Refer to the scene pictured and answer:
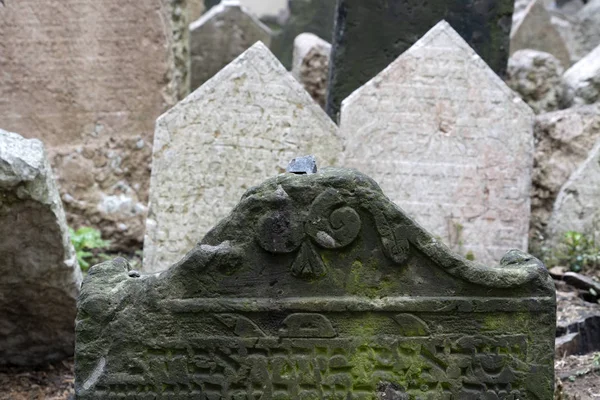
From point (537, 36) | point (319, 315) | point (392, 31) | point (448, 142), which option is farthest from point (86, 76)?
point (537, 36)

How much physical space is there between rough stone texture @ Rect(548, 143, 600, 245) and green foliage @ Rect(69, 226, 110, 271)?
278 cm

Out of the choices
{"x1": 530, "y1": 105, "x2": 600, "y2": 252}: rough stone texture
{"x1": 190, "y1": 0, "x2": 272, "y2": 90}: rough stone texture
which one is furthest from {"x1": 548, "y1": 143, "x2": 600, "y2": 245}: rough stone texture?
{"x1": 190, "y1": 0, "x2": 272, "y2": 90}: rough stone texture

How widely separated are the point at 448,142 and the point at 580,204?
94 centimetres

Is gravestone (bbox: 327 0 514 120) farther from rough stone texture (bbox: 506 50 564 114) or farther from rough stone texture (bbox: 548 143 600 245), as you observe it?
rough stone texture (bbox: 548 143 600 245)

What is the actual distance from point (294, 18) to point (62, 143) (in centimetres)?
740

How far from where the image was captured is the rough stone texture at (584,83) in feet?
21.2

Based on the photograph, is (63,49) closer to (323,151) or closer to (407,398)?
(323,151)

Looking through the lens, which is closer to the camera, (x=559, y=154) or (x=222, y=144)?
(x=222, y=144)

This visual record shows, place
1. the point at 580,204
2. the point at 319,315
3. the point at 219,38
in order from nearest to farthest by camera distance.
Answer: the point at 319,315
the point at 580,204
the point at 219,38

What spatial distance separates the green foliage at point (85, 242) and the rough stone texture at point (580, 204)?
109 inches

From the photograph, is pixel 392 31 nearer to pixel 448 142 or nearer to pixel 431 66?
pixel 431 66

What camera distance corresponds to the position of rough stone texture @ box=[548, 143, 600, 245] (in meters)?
5.39

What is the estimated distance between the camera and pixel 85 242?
5.33 metres

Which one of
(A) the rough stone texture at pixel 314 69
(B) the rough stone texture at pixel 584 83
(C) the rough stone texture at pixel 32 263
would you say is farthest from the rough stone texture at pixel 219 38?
(C) the rough stone texture at pixel 32 263
